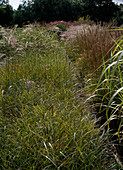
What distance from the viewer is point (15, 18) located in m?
15.1

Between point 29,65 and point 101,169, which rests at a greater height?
point 29,65

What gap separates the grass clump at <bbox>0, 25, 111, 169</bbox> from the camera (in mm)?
1724

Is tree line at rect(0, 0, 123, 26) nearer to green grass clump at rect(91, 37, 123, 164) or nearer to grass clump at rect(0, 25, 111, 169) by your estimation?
grass clump at rect(0, 25, 111, 169)

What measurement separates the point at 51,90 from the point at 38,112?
87 cm

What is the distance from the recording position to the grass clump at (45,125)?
1724mm

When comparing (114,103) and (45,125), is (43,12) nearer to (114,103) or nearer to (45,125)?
(114,103)

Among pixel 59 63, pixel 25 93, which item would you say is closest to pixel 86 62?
pixel 59 63

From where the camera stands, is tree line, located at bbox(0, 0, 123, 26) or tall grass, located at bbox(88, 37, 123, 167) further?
tree line, located at bbox(0, 0, 123, 26)

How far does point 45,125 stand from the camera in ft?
6.49

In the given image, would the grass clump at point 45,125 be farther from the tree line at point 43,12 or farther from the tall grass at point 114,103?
the tree line at point 43,12

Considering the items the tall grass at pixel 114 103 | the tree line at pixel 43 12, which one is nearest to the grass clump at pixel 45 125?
the tall grass at pixel 114 103

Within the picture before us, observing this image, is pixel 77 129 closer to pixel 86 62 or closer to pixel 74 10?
pixel 86 62

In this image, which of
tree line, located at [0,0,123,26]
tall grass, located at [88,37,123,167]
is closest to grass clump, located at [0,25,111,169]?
tall grass, located at [88,37,123,167]

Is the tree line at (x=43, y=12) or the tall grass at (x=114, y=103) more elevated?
the tree line at (x=43, y=12)
